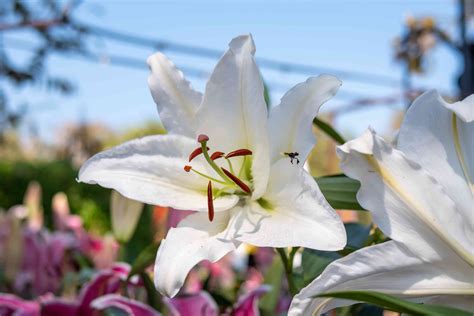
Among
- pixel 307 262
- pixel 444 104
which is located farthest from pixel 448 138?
pixel 307 262

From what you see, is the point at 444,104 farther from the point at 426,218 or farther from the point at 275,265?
the point at 275,265

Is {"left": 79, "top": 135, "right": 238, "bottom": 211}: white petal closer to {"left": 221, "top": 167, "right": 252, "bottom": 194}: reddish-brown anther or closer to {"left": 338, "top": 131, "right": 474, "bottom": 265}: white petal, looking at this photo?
{"left": 221, "top": 167, "right": 252, "bottom": 194}: reddish-brown anther

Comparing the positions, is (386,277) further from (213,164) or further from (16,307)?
Answer: (16,307)

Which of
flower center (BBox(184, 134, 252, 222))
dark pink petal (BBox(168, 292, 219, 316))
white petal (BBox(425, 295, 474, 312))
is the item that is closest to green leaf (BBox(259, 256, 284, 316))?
dark pink petal (BBox(168, 292, 219, 316))

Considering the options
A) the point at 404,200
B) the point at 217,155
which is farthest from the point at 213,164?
the point at 404,200

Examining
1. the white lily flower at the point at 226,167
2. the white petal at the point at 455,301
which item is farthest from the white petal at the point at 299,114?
the white petal at the point at 455,301

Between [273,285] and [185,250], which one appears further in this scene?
[273,285]
